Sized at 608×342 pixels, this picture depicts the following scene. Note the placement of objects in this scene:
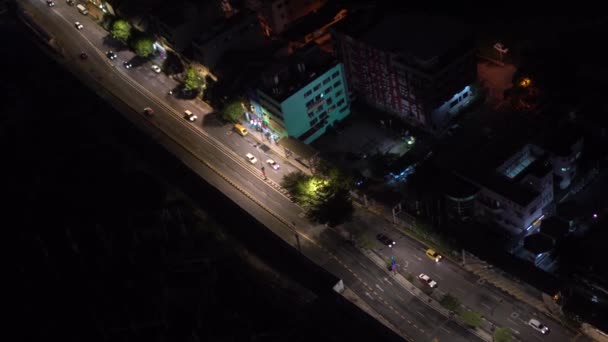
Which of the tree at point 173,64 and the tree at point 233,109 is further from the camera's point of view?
the tree at point 173,64

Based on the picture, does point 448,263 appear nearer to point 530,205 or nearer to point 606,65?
point 530,205

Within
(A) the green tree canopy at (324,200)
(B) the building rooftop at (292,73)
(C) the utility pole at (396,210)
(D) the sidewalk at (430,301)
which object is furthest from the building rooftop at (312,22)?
(D) the sidewalk at (430,301)

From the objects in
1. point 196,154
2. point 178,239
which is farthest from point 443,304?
point 196,154

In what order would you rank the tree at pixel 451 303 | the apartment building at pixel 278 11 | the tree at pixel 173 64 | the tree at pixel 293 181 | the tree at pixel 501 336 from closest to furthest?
1. the tree at pixel 501 336
2. the tree at pixel 451 303
3. the tree at pixel 293 181
4. the tree at pixel 173 64
5. the apartment building at pixel 278 11

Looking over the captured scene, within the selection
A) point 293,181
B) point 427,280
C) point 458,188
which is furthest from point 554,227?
point 293,181

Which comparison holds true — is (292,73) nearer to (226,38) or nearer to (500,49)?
(226,38)

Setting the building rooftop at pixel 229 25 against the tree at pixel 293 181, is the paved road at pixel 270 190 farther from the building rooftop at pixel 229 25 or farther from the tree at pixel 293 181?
the building rooftop at pixel 229 25

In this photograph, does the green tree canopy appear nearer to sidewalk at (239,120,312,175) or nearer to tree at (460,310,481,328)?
sidewalk at (239,120,312,175)
